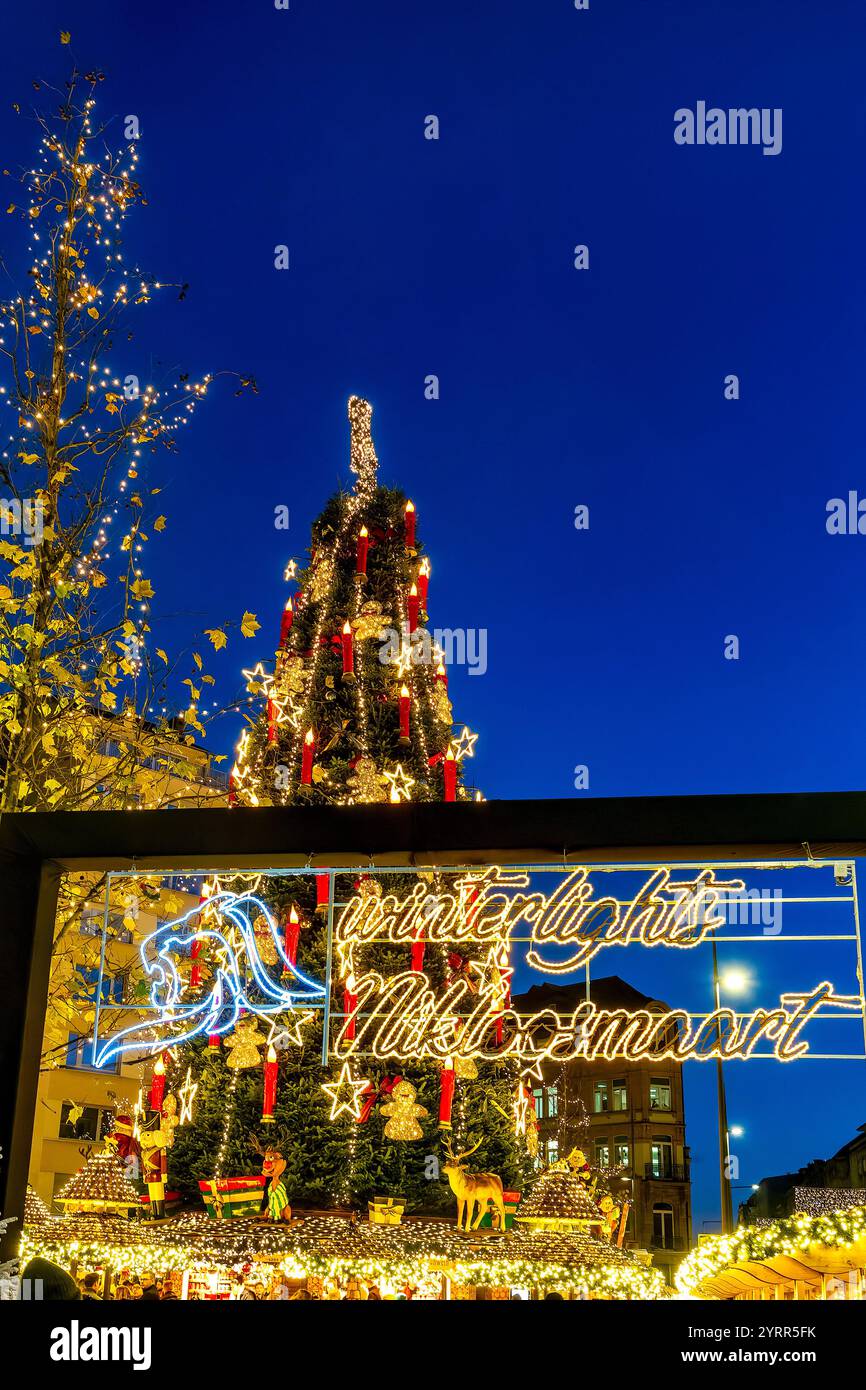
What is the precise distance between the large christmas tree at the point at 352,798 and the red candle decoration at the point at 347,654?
0.03 metres

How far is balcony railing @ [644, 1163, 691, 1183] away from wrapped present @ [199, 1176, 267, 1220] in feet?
132

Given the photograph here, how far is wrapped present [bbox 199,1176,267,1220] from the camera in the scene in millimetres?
11414

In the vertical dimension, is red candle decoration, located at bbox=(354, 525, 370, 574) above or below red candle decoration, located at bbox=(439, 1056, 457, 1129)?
above

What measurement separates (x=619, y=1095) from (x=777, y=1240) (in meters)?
44.4

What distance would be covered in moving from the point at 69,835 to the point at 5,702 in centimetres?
225

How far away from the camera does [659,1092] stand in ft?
161

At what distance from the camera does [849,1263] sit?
7090 mm

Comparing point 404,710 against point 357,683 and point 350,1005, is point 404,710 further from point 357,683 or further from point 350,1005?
point 350,1005

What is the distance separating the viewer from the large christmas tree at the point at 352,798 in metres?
12.6

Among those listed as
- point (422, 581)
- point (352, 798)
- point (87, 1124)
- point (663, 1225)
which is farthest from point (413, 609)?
point (663, 1225)

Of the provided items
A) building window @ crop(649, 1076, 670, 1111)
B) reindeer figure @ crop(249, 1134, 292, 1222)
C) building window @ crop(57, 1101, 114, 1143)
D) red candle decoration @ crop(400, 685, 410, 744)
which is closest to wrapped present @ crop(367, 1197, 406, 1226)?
reindeer figure @ crop(249, 1134, 292, 1222)

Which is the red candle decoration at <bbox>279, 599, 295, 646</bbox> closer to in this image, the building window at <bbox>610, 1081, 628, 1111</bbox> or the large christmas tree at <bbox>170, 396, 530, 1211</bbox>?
the large christmas tree at <bbox>170, 396, 530, 1211</bbox>
